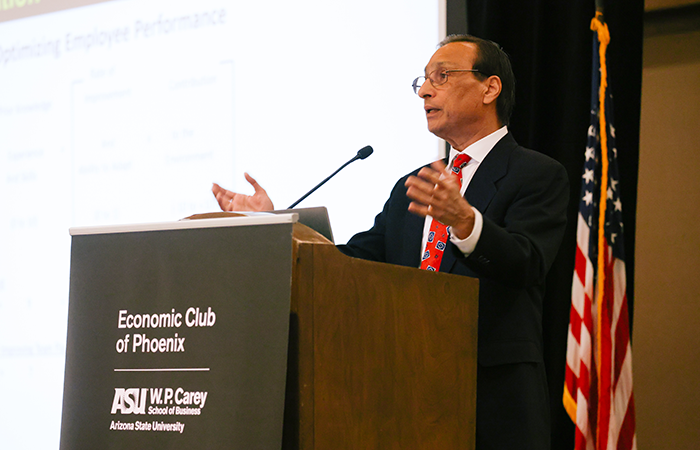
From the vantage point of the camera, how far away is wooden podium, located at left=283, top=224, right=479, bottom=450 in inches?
40.8

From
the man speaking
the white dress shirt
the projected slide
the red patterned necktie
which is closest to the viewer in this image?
the man speaking

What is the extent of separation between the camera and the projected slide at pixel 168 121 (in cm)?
274

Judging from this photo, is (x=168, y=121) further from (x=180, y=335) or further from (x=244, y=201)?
(x=180, y=335)

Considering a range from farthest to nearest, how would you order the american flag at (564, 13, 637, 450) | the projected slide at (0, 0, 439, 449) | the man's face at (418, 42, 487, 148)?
the projected slide at (0, 0, 439, 449), the american flag at (564, 13, 637, 450), the man's face at (418, 42, 487, 148)

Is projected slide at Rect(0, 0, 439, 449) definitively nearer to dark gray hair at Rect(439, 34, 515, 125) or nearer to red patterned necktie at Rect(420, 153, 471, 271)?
dark gray hair at Rect(439, 34, 515, 125)

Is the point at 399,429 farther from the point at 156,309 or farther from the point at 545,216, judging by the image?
the point at 545,216

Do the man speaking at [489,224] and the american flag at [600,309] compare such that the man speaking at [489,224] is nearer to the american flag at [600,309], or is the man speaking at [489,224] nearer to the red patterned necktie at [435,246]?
the red patterned necktie at [435,246]

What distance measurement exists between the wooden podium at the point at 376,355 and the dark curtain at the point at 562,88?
1568 millimetres

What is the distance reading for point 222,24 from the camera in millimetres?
3049

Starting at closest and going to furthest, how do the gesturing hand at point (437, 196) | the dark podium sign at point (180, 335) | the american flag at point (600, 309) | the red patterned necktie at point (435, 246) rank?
the dark podium sign at point (180, 335), the gesturing hand at point (437, 196), the red patterned necktie at point (435, 246), the american flag at point (600, 309)

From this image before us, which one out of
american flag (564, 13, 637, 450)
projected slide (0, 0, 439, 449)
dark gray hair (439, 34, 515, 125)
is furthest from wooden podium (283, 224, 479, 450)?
projected slide (0, 0, 439, 449)

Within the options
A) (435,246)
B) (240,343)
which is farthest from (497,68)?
(240,343)

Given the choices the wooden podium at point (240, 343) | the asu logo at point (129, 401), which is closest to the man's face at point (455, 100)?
the wooden podium at point (240, 343)

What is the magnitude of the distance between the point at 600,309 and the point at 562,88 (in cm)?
99
